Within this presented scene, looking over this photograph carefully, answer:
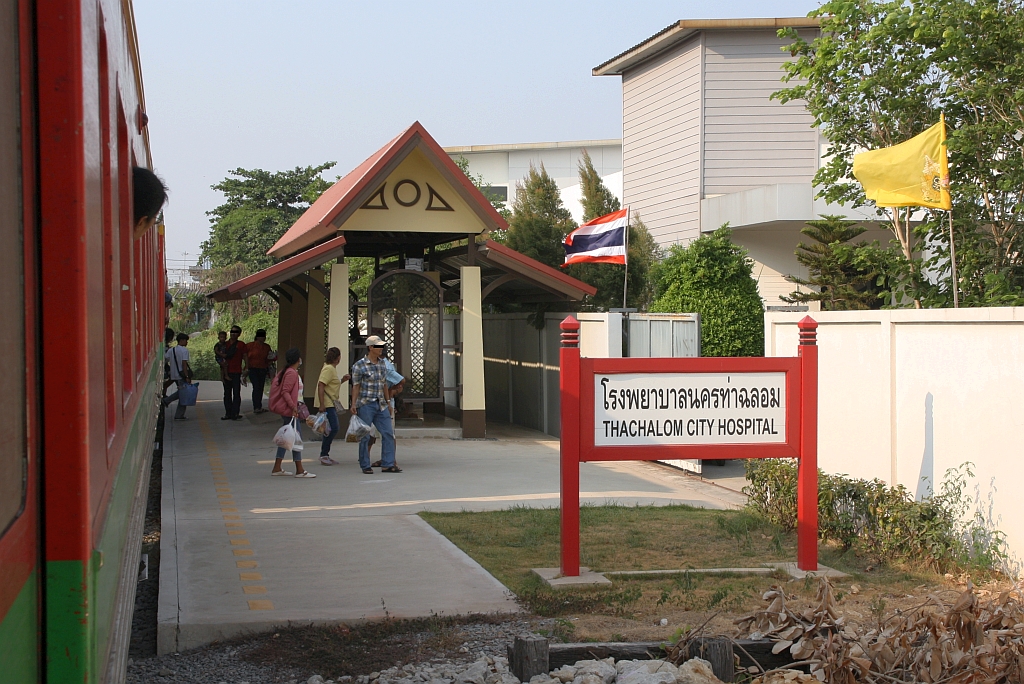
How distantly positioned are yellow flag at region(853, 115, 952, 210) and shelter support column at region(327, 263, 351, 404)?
8.09m

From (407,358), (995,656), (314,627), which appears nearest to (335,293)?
(407,358)

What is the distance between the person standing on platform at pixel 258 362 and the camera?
1797 cm

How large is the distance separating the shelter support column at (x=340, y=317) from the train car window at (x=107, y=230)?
37.1 feet

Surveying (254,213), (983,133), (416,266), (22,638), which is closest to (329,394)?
(416,266)

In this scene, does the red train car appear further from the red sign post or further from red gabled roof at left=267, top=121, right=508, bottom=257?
red gabled roof at left=267, top=121, right=508, bottom=257

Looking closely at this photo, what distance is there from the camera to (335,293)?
14.7m

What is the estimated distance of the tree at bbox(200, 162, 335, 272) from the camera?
1772 inches

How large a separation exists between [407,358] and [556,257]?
598 cm

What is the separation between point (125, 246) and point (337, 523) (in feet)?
16.5

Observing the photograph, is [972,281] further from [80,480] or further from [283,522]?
[80,480]

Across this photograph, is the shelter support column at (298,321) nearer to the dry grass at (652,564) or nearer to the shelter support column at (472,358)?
the shelter support column at (472,358)

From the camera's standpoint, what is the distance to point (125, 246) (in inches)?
160

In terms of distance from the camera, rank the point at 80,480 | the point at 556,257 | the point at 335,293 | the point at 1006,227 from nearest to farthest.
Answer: the point at 80,480 < the point at 1006,227 < the point at 335,293 < the point at 556,257

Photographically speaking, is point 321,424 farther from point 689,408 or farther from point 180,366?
point 180,366
